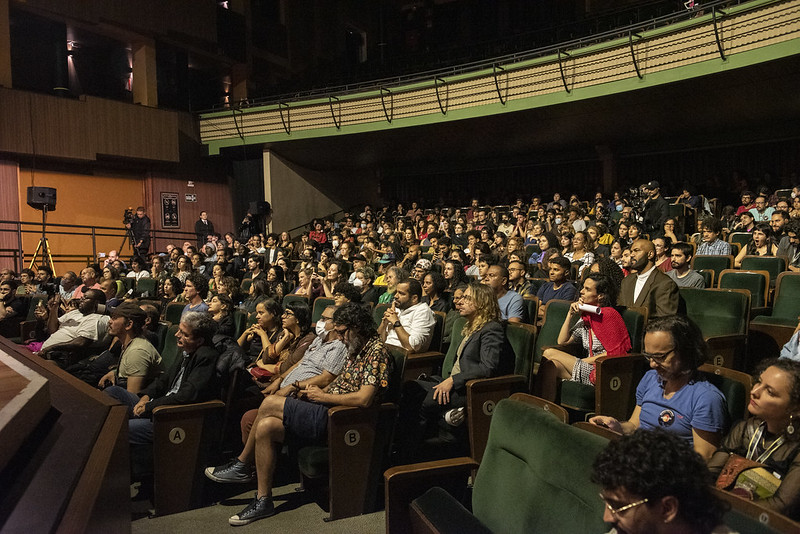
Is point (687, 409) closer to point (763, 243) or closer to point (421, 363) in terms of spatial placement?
point (421, 363)

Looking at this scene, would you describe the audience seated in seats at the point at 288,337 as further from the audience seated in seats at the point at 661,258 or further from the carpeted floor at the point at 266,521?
the audience seated in seats at the point at 661,258

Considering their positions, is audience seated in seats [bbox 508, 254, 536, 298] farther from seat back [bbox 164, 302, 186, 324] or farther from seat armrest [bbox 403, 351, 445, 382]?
seat back [bbox 164, 302, 186, 324]

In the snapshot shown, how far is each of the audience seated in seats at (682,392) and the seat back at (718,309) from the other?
151 cm

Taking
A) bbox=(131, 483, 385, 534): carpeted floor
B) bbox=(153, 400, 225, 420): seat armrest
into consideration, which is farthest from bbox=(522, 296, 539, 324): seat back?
bbox=(153, 400, 225, 420): seat armrest

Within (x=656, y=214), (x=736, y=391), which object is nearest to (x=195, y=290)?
(x=736, y=391)

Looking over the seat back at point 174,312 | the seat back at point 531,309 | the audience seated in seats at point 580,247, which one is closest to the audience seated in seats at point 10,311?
the seat back at point 174,312

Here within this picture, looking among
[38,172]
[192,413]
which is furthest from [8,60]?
[192,413]

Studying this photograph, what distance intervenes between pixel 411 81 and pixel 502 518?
10018 millimetres

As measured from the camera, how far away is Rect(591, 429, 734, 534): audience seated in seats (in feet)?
3.36

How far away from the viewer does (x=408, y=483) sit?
1.71m

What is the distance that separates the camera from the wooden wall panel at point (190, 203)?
39.1ft

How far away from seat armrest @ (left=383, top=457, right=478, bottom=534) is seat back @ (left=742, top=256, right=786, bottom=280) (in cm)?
370

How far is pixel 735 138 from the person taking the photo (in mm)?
10117

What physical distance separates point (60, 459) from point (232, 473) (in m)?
1.77
